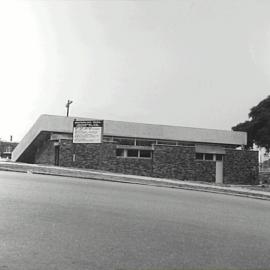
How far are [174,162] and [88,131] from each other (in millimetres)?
8097

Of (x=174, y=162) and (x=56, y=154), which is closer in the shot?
(x=56, y=154)

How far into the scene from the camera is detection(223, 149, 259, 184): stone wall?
33.0 m

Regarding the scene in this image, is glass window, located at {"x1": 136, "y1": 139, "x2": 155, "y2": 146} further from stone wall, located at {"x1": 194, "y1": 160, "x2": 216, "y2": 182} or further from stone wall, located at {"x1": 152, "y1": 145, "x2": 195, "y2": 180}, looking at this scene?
stone wall, located at {"x1": 194, "y1": 160, "x2": 216, "y2": 182}

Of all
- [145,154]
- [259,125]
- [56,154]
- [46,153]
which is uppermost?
[259,125]

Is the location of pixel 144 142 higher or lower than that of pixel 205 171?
higher

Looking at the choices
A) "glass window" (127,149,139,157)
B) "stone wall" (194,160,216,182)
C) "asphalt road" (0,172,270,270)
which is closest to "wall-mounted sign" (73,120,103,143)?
"glass window" (127,149,139,157)

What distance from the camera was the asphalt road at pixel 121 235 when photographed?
555cm

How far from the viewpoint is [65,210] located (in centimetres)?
852

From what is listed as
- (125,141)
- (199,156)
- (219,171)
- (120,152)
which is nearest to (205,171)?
(199,156)

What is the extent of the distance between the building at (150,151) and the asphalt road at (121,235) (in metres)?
18.4

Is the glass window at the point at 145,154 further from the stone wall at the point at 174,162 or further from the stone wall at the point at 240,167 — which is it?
the stone wall at the point at 240,167

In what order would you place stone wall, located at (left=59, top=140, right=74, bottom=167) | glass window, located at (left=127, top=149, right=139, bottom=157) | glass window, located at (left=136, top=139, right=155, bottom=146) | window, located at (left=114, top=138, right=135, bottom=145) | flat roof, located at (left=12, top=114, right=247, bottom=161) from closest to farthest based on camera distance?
stone wall, located at (left=59, top=140, right=74, bottom=167), flat roof, located at (left=12, top=114, right=247, bottom=161), glass window, located at (left=127, top=149, right=139, bottom=157), window, located at (left=114, top=138, right=135, bottom=145), glass window, located at (left=136, top=139, right=155, bottom=146)

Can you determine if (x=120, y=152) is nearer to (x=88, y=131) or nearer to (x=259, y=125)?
(x=88, y=131)

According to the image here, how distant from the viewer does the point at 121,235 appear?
681 cm
